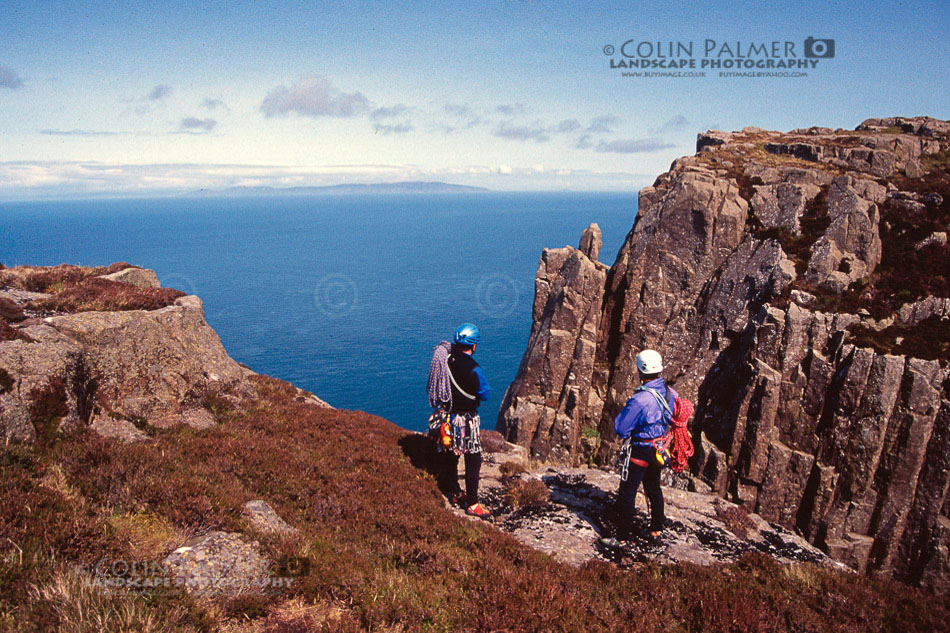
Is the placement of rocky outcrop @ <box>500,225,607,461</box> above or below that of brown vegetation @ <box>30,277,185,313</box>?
below

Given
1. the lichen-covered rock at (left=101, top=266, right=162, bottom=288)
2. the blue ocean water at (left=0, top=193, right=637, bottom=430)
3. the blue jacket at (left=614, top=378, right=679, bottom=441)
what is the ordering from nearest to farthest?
the blue jacket at (left=614, top=378, right=679, bottom=441), the lichen-covered rock at (left=101, top=266, right=162, bottom=288), the blue ocean water at (left=0, top=193, right=637, bottom=430)

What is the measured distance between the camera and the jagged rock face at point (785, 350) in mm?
21719

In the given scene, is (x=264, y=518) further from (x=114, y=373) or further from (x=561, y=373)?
(x=561, y=373)

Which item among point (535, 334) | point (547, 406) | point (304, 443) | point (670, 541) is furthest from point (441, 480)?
point (535, 334)

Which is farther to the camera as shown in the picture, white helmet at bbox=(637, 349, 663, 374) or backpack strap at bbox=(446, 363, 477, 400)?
backpack strap at bbox=(446, 363, 477, 400)

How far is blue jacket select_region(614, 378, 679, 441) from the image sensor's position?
11.1 metres

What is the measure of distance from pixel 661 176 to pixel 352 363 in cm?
6823

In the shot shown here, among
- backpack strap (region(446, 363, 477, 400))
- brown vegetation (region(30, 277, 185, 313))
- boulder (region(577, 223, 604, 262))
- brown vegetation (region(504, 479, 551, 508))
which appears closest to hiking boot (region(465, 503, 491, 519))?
brown vegetation (region(504, 479, 551, 508))

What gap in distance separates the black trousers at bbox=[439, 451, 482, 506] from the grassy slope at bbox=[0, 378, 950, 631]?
128cm

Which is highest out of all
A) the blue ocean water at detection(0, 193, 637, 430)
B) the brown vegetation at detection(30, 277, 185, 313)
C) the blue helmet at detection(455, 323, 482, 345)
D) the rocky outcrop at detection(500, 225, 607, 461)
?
the blue helmet at detection(455, 323, 482, 345)

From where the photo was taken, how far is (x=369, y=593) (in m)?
7.66

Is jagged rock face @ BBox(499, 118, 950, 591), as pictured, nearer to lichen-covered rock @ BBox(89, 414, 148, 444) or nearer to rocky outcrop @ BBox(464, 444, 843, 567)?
rocky outcrop @ BBox(464, 444, 843, 567)

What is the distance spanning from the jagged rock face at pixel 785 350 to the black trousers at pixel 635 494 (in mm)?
15265

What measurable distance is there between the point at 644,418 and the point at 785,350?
17595 mm
